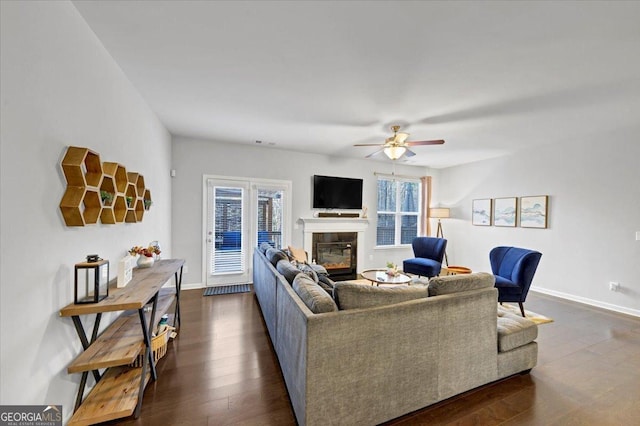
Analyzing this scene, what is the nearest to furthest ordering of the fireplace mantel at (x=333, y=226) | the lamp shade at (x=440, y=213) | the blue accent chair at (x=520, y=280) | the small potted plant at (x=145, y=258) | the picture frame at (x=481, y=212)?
the small potted plant at (x=145, y=258) → the blue accent chair at (x=520, y=280) → the fireplace mantel at (x=333, y=226) → the picture frame at (x=481, y=212) → the lamp shade at (x=440, y=213)

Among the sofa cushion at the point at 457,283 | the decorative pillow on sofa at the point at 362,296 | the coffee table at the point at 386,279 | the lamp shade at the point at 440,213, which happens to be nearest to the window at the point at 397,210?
the lamp shade at the point at 440,213

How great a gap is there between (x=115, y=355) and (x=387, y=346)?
1.72 metres

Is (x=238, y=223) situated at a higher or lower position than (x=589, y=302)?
higher

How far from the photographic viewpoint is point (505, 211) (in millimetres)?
5148

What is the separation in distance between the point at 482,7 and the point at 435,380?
244 centimetres

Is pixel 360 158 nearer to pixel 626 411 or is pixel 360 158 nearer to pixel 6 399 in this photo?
pixel 626 411

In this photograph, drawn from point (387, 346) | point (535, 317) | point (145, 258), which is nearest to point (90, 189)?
point (145, 258)

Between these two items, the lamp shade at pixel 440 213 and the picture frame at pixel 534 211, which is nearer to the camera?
the picture frame at pixel 534 211

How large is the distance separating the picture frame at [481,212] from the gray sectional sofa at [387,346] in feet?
13.2

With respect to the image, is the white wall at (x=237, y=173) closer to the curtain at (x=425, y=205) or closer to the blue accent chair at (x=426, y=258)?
the blue accent chair at (x=426, y=258)

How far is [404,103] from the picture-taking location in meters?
2.87

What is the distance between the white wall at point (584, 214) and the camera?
3588mm

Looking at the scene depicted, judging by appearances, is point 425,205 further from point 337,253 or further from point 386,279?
point 386,279

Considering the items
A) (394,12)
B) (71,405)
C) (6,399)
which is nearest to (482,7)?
(394,12)
